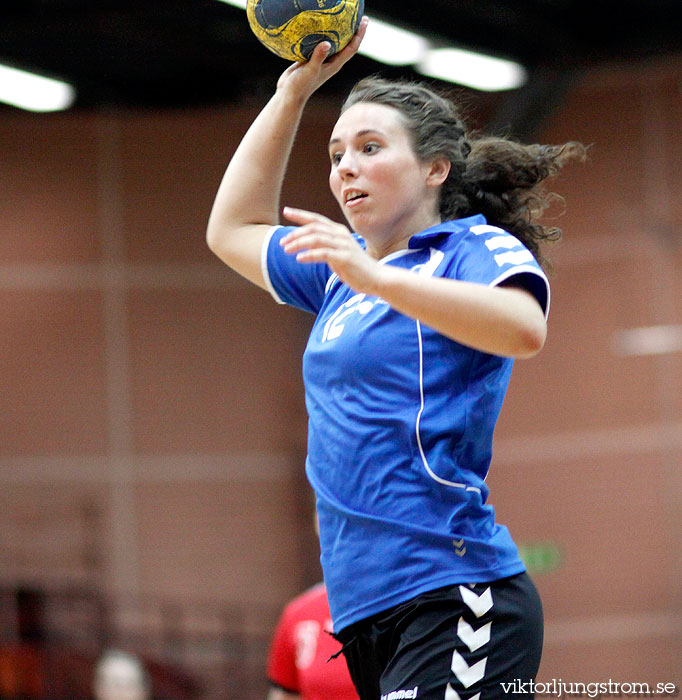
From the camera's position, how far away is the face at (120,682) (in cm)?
714

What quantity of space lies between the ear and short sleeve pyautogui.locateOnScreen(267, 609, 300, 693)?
2033 millimetres

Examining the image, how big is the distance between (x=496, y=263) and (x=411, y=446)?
38 cm

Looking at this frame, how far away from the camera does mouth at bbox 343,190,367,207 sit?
209 cm

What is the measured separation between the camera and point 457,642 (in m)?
1.86

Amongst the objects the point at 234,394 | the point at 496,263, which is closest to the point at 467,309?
the point at 496,263

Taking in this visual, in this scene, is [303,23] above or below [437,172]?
above

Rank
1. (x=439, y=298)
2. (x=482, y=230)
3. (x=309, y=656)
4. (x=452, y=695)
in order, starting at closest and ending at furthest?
(x=439, y=298)
(x=452, y=695)
(x=482, y=230)
(x=309, y=656)

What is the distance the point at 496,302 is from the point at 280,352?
913 centimetres

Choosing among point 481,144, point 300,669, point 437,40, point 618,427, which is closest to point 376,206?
point 481,144

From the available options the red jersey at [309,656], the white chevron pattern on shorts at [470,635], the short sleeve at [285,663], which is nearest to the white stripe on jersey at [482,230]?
the white chevron pattern on shorts at [470,635]

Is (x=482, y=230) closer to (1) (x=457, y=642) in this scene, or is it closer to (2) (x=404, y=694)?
(1) (x=457, y=642)

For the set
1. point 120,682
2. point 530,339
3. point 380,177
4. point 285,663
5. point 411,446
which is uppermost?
point 380,177

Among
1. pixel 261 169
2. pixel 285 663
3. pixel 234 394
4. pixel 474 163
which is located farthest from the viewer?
pixel 234 394

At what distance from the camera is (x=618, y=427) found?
10.3 metres
